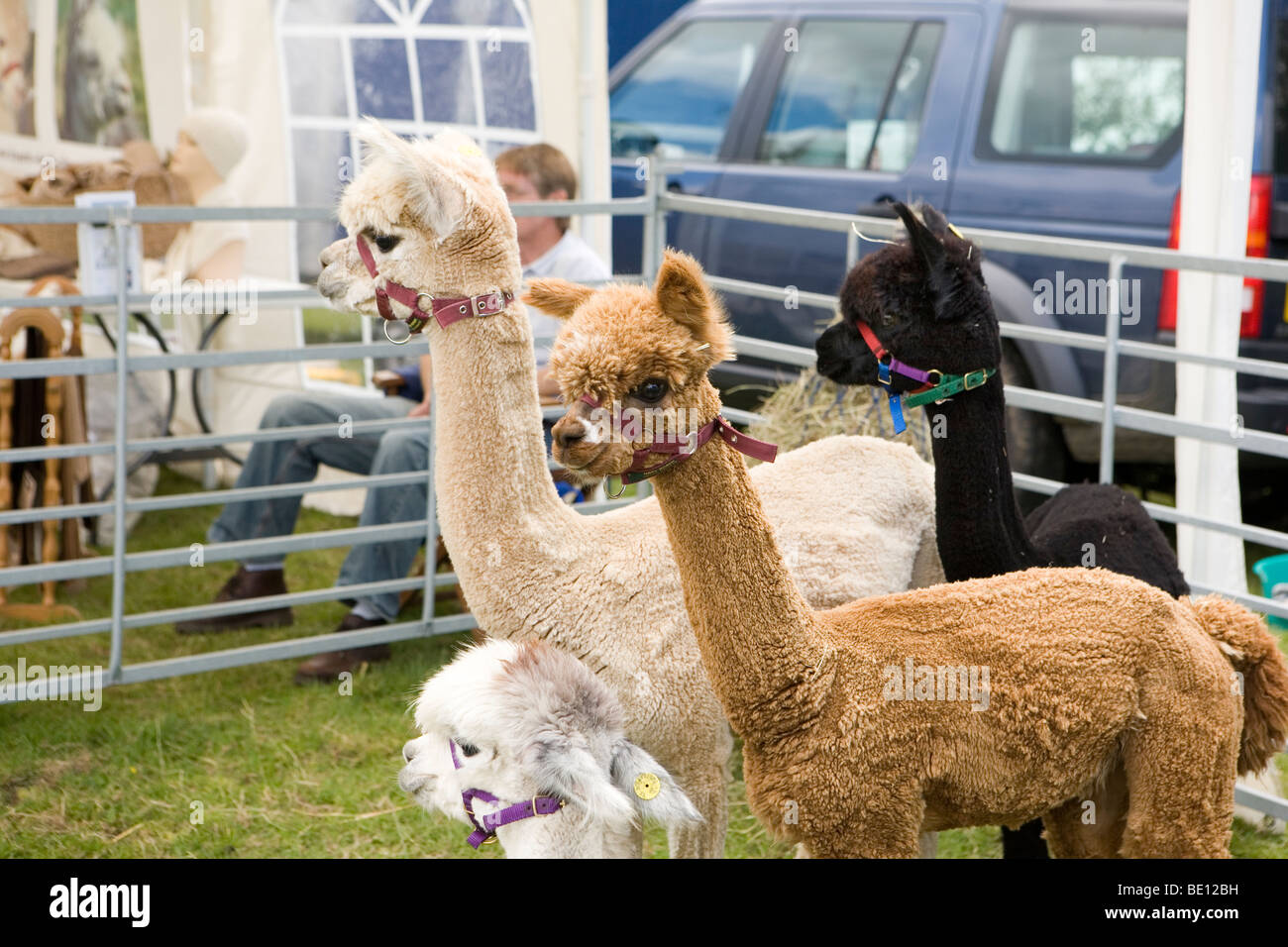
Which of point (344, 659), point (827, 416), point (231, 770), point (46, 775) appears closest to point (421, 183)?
point (827, 416)

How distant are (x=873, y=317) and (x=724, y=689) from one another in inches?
35.5

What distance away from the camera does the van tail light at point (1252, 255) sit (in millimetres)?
5250

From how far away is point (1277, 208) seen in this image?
17.2 feet

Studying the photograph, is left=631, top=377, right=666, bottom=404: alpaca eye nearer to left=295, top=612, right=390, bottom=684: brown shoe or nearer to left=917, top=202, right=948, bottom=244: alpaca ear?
left=917, top=202, right=948, bottom=244: alpaca ear

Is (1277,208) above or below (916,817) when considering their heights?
above

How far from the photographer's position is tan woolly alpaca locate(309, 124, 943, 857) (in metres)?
2.60

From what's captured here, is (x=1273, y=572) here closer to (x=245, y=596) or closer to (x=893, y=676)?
(x=893, y=676)

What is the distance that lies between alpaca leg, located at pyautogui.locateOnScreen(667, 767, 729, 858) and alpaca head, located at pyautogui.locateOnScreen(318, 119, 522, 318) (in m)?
1.05

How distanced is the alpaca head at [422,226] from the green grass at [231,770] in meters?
1.39

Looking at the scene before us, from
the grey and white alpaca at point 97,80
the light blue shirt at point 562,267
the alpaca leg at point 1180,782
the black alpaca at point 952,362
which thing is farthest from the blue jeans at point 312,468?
the alpaca leg at point 1180,782

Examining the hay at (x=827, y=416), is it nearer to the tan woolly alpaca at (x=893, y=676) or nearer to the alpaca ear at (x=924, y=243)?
the alpaca ear at (x=924, y=243)

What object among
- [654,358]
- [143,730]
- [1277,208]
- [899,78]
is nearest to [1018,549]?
[654,358]

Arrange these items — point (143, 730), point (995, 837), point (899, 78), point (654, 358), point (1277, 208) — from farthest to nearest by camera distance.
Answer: point (899, 78)
point (1277, 208)
point (143, 730)
point (995, 837)
point (654, 358)

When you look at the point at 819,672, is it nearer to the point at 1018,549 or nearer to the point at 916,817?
the point at 916,817
